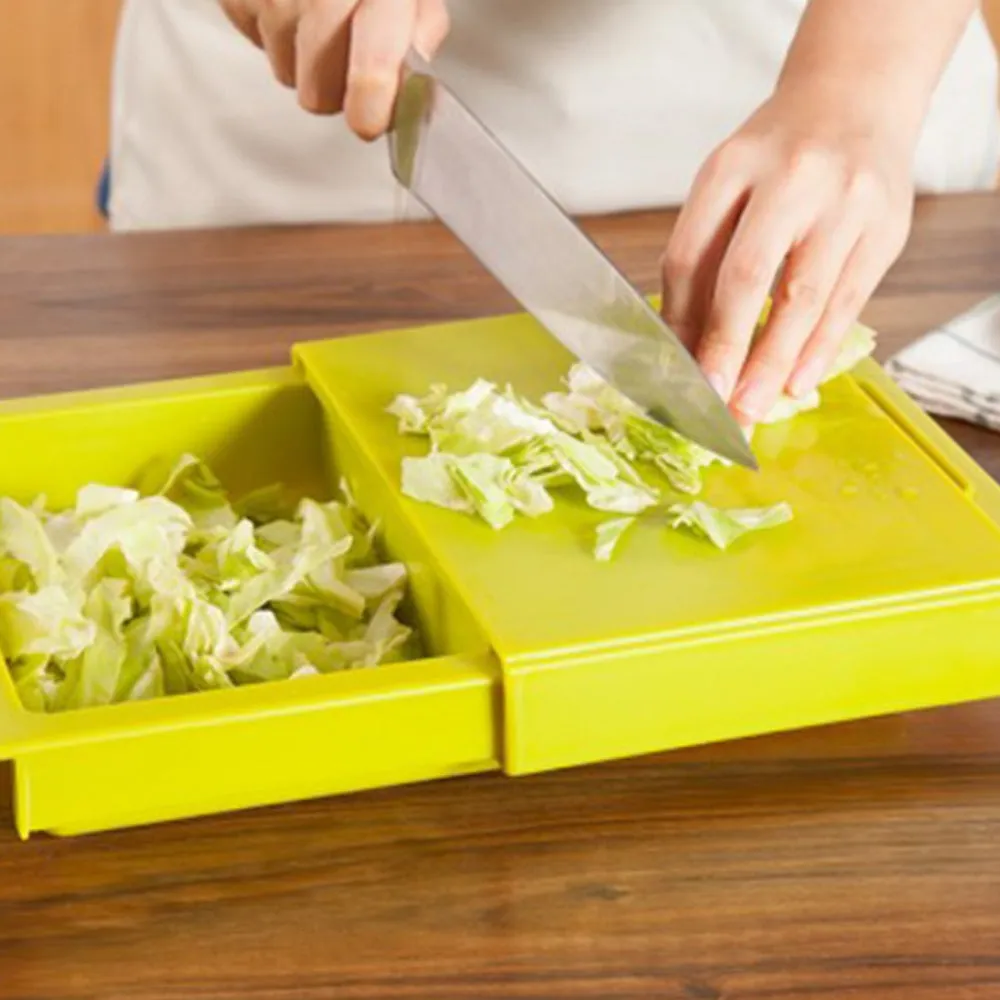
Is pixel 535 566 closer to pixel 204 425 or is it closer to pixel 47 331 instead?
pixel 204 425

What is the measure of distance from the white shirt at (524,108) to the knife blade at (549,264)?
19.1 inches

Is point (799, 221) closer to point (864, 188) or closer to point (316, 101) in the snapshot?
point (864, 188)

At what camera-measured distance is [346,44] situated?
1226mm

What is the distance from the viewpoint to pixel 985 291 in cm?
146

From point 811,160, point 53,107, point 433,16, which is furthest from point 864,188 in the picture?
point 53,107

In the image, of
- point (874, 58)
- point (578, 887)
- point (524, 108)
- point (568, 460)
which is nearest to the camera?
point (578, 887)

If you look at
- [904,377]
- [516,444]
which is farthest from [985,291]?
[516,444]

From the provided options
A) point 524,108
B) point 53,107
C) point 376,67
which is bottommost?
point 53,107

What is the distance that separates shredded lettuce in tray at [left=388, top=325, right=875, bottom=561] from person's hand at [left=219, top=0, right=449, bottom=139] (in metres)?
0.17

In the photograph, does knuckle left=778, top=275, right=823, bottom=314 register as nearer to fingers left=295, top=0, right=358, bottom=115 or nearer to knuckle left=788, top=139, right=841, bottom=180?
knuckle left=788, top=139, right=841, bottom=180

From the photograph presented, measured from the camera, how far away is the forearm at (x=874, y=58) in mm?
1205

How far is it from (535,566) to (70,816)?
9.7 inches

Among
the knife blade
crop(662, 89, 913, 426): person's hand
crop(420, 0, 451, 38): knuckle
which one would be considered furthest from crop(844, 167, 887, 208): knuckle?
crop(420, 0, 451, 38): knuckle

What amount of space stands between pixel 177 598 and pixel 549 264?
260 mm
